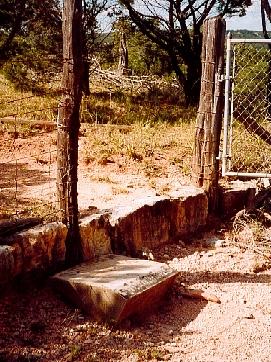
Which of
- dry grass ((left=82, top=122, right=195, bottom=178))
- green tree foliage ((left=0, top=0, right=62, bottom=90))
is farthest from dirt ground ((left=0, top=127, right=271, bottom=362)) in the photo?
green tree foliage ((left=0, top=0, right=62, bottom=90))

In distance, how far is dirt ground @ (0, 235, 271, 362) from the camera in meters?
3.48

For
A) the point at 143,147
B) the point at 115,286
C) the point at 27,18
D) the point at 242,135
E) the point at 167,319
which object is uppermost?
the point at 27,18

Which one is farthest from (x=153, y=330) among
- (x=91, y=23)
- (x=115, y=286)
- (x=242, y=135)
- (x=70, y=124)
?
(x=91, y=23)

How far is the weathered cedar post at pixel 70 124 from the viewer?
12.6 feet

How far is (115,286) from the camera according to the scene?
150 inches

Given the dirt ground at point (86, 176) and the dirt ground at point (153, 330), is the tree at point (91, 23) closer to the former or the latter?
the dirt ground at point (86, 176)

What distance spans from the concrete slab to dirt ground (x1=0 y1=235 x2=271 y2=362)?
0.25 feet

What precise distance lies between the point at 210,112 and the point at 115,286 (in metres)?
2.50

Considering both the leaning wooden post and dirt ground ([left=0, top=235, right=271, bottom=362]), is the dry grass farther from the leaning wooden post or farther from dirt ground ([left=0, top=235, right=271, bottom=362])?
dirt ground ([left=0, top=235, right=271, bottom=362])

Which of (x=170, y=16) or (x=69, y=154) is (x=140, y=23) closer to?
(x=170, y=16)

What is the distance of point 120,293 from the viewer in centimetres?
373

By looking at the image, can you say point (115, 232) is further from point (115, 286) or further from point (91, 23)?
point (91, 23)

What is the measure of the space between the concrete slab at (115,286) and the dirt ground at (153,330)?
3.0 inches

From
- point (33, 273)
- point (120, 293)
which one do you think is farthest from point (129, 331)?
point (33, 273)
